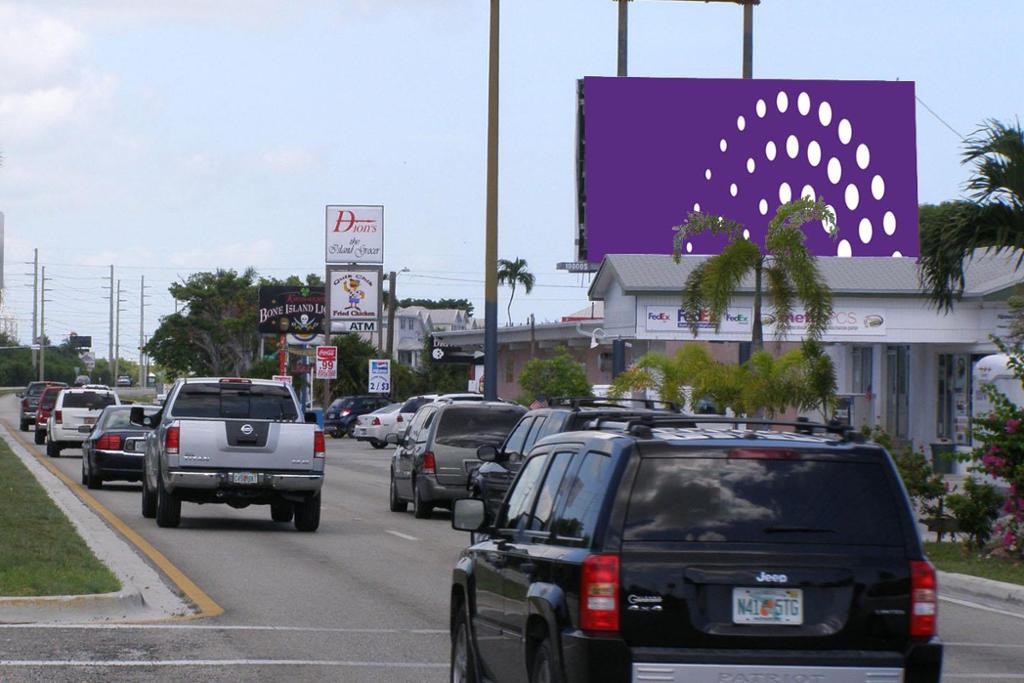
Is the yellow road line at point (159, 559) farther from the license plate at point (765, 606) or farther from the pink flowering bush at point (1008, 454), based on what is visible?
the pink flowering bush at point (1008, 454)

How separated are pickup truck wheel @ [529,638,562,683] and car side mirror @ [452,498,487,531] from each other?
70.4 inches

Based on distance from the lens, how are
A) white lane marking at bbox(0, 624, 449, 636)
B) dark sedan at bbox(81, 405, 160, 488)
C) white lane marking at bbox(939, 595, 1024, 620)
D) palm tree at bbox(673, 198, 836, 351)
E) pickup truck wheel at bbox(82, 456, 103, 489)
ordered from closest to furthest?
white lane marking at bbox(0, 624, 449, 636) → white lane marking at bbox(939, 595, 1024, 620) → palm tree at bbox(673, 198, 836, 351) → dark sedan at bbox(81, 405, 160, 488) → pickup truck wheel at bbox(82, 456, 103, 489)

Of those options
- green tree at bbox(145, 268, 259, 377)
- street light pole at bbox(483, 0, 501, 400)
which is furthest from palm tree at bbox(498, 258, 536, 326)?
street light pole at bbox(483, 0, 501, 400)

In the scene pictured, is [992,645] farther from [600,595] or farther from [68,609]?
[600,595]

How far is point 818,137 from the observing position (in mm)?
46000

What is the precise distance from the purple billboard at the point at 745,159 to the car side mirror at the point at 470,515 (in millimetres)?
34897

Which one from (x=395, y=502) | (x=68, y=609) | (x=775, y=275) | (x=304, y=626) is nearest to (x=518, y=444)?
(x=304, y=626)

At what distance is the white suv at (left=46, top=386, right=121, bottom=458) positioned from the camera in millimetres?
46500

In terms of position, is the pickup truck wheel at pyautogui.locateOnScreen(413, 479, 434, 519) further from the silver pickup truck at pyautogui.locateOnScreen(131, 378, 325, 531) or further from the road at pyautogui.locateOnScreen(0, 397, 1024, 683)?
the silver pickup truck at pyautogui.locateOnScreen(131, 378, 325, 531)

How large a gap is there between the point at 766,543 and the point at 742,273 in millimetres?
20578

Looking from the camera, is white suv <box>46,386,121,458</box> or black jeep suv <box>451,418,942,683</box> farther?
Answer: white suv <box>46,386,121,458</box>

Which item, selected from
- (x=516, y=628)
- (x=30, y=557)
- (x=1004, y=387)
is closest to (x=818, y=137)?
(x=1004, y=387)

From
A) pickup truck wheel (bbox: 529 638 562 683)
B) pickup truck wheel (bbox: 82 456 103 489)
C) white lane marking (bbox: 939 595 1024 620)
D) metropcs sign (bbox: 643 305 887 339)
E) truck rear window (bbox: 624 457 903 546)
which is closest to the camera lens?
truck rear window (bbox: 624 457 903 546)

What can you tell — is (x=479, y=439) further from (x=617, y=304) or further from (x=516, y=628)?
(x=617, y=304)
